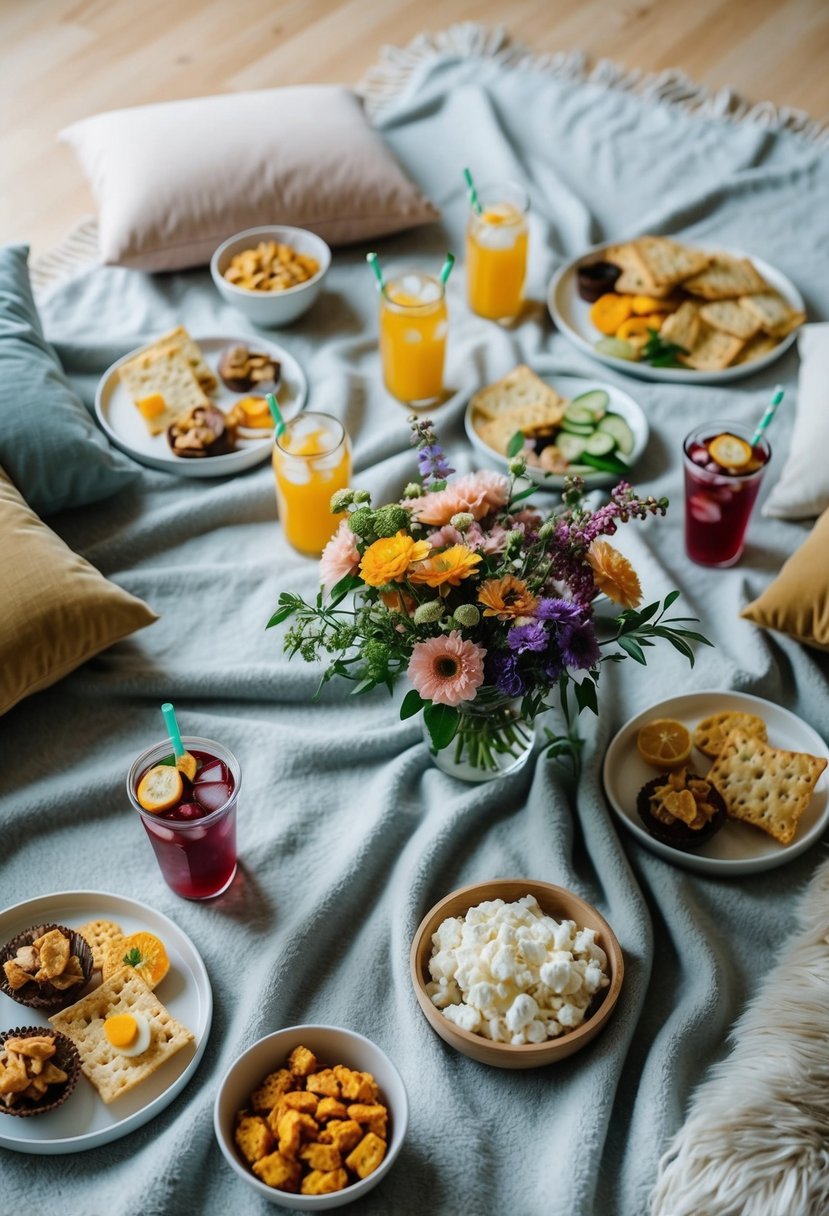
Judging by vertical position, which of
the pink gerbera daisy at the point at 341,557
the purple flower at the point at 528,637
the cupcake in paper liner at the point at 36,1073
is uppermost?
the pink gerbera daisy at the point at 341,557

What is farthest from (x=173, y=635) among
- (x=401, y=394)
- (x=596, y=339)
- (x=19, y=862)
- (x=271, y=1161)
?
(x=596, y=339)

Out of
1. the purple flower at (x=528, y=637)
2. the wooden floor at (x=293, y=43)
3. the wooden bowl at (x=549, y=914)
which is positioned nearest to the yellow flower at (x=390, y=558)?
the purple flower at (x=528, y=637)

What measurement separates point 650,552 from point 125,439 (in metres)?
0.76

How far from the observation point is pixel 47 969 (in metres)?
1.16

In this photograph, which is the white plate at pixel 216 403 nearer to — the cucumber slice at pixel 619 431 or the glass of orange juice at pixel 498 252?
the glass of orange juice at pixel 498 252

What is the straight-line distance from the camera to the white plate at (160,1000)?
1111mm

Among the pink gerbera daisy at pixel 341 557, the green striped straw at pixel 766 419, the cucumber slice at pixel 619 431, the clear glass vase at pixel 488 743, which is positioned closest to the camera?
the pink gerbera daisy at pixel 341 557

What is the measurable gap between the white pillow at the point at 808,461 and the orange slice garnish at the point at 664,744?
0.43 meters

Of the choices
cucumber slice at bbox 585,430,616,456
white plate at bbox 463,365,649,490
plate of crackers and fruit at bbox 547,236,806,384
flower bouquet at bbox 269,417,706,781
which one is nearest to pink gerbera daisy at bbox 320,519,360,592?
flower bouquet at bbox 269,417,706,781

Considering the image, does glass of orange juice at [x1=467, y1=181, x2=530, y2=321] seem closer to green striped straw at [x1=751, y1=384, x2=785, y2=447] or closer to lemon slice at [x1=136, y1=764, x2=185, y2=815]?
green striped straw at [x1=751, y1=384, x2=785, y2=447]

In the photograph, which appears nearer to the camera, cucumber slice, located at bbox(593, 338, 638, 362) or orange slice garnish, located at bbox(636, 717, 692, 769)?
orange slice garnish, located at bbox(636, 717, 692, 769)

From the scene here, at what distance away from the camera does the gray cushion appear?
1.57 meters

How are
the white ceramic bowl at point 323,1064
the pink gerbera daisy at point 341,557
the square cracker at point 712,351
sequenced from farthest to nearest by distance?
the square cracker at point 712,351 < the pink gerbera daisy at point 341,557 < the white ceramic bowl at point 323,1064

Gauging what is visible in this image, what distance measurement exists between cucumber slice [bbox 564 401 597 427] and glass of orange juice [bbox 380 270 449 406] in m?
0.20
